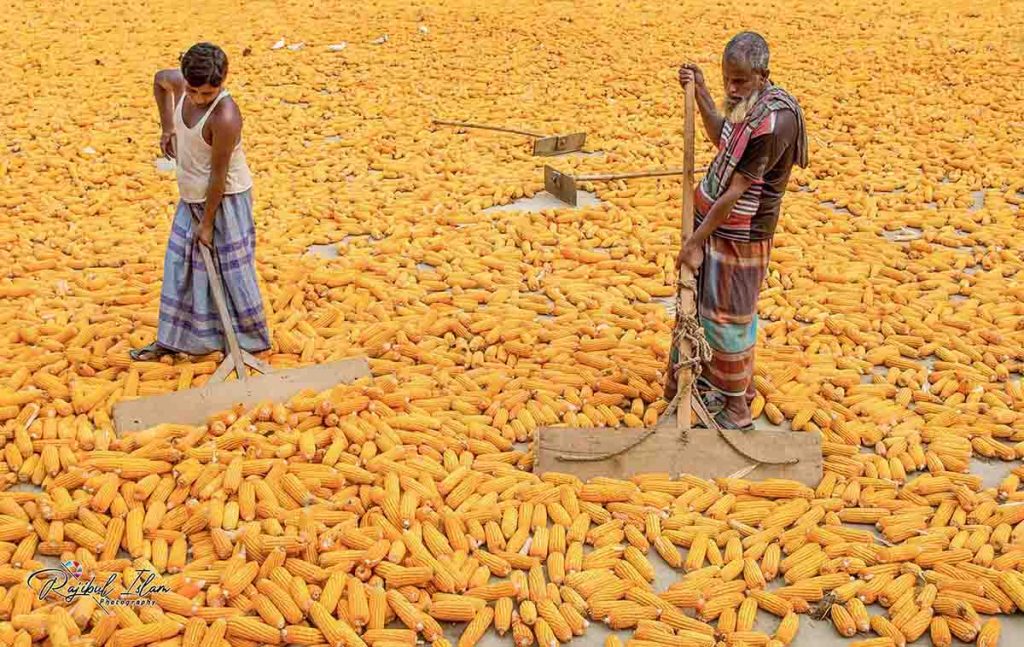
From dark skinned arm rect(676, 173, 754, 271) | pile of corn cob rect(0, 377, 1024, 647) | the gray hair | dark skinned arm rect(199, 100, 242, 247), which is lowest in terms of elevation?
pile of corn cob rect(0, 377, 1024, 647)

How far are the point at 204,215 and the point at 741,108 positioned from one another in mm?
2376

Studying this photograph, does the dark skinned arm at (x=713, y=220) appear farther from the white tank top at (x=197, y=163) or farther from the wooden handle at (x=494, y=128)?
the wooden handle at (x=494, y=128)

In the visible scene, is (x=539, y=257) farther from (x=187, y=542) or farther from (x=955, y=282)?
(x=187, y=542)

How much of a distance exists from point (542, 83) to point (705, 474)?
22.9 ft

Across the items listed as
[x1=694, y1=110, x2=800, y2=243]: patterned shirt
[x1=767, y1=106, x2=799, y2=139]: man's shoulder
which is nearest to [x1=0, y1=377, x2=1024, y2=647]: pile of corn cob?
[x1=694, y1=110, x2=800, y2=243]: patterned shirt

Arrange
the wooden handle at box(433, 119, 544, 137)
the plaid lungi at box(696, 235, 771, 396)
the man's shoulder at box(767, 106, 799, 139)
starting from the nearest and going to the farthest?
1. the man's shoulder at box(767, 106, 799, 139)
2. the plaid lungi at box(696, 235, 771, 396)
3. the wooden handle at box(433, 119, 544, 137)

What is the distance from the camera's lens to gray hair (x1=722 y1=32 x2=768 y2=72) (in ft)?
11.0

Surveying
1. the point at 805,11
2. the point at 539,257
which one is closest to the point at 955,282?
the point at 539,257

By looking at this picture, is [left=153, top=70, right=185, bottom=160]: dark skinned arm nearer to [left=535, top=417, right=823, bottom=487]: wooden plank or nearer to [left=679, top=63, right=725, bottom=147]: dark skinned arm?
[left=679, top=63, right=725, bottom=147]: dark skinned arm

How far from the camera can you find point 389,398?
4.17 m
